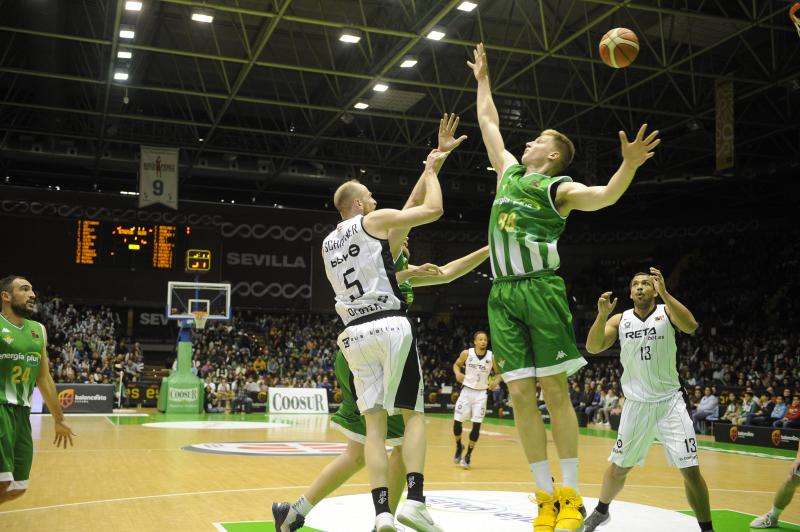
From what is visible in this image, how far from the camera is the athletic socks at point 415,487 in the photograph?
4852mm

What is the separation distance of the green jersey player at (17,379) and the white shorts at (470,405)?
779cm

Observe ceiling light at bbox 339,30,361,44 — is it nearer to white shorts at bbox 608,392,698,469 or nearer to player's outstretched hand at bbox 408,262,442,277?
player's outstretched hand at bbox 408,262,442,277

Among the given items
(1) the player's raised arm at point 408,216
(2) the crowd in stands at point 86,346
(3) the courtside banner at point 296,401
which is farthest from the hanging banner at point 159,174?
(1) the player's raised arm at point 408,216

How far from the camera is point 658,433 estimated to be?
6.74 m

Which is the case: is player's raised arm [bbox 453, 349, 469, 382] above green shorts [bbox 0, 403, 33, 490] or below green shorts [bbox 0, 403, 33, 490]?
above

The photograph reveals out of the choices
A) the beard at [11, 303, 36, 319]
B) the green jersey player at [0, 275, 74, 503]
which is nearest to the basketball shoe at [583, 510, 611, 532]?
the green jersey player at [0, 275, 74, 503]

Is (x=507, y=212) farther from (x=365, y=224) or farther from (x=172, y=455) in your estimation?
(x=172, y=455)

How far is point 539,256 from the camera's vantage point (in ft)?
15.9

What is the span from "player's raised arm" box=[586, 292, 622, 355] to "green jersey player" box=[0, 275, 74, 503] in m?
4.24

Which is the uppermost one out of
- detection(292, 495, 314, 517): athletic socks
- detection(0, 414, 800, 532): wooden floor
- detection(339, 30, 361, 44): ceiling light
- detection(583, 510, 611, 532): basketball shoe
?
detection(339, 30, 361, 44): ceiling light

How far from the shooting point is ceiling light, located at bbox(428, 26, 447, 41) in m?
18.9

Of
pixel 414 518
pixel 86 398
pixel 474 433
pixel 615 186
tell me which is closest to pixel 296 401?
pixel 86 398

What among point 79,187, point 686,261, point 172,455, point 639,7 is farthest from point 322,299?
point 172,455

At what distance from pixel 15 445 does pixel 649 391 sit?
5.02 metres
